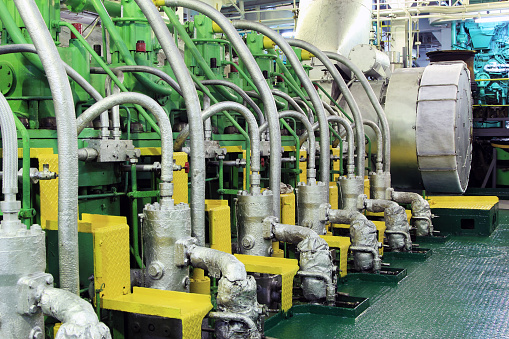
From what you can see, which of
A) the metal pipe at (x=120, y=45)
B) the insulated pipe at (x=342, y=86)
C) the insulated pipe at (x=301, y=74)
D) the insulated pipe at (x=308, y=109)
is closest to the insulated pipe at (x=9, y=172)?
the metal pipe at (x=120, y=45)

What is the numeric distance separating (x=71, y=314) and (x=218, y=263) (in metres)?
1.00

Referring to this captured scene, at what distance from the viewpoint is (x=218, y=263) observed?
316 cm

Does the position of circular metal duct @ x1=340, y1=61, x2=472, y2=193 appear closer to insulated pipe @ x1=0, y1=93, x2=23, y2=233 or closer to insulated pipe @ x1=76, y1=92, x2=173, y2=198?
insulated pipe @ x1=76, y1=92, x2=173, y2=198

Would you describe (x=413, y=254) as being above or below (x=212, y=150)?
below

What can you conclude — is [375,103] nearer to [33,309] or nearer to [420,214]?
[420,214]

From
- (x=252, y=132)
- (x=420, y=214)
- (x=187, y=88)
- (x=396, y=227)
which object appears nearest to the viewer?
(x=187, y=88)

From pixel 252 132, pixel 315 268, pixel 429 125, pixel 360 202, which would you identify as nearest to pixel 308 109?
pixel 360 202

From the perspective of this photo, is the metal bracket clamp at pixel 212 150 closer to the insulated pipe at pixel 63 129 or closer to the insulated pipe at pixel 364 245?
the insulated pipe at pixel 364 245

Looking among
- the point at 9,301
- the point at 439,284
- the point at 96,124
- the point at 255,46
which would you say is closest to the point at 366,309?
the point at 439,284

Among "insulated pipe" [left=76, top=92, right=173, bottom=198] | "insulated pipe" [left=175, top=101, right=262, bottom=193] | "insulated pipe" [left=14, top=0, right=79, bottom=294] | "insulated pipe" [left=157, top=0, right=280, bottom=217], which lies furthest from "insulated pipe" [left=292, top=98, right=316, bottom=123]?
"insulated pipe" [left=14, top=0, right=79, bottom=294]

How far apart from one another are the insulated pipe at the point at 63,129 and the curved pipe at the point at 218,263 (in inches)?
31.5

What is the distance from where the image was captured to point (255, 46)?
6777mm

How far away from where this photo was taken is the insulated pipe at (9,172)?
7.88ft

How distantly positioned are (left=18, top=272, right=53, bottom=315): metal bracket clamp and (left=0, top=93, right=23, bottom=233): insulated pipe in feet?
0.67
